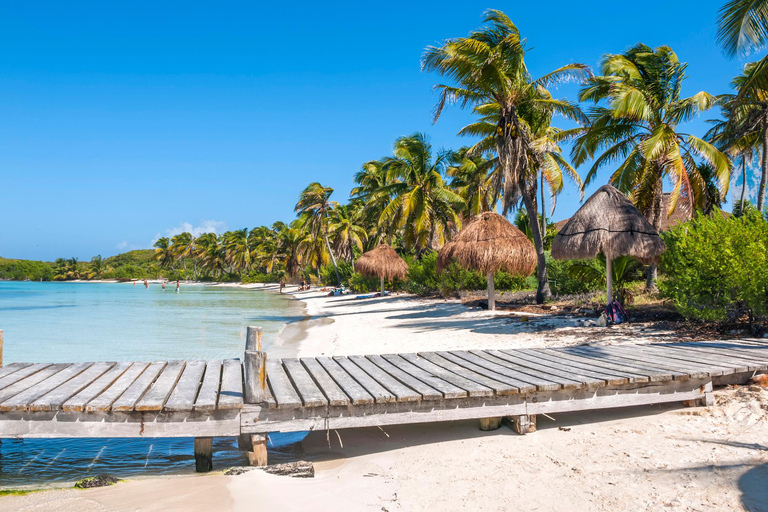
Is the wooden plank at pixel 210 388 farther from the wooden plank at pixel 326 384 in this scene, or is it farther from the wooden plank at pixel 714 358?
the wooden plank at pixel 714 358

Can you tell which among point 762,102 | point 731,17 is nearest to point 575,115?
point 762,102

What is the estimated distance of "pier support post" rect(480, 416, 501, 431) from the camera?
5102 mm

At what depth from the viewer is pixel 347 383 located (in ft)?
16.6

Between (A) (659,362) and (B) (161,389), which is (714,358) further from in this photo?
(B) (161,389)

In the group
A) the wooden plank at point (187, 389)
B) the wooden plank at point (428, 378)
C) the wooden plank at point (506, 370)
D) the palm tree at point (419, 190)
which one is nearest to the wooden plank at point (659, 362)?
the wooden plank at point (506, 370)

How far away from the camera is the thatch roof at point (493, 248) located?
15477 millimetres

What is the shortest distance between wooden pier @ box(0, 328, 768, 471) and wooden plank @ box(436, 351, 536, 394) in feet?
0.04

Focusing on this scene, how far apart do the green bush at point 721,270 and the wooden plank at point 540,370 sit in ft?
14.5

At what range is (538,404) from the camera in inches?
194

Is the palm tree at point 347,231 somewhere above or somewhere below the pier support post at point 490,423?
above

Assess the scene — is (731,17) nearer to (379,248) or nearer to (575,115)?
(575,115)

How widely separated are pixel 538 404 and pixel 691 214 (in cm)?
1299

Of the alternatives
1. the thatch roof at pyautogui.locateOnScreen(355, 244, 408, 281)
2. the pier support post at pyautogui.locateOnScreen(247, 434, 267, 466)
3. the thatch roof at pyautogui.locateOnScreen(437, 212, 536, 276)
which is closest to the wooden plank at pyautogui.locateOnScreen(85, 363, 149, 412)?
the pier support post at pyautogui.locateOnScreen(247, 434, 267, 466)

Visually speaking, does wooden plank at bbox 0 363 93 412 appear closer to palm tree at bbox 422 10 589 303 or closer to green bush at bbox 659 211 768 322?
green bush at bbox 659 211 768 322
